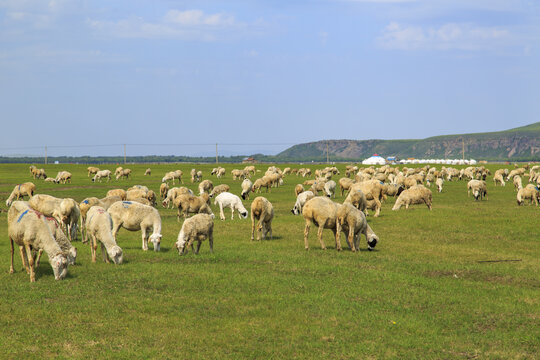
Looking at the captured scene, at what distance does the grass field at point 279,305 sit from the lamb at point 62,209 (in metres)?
1.82

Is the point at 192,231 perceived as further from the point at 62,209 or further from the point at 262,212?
the point at 62,209

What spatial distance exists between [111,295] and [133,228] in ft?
24.4

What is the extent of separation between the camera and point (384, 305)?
13500 mm

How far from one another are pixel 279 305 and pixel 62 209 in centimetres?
1316

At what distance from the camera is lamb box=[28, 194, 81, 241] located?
22.9m

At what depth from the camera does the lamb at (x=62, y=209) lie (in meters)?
22.9

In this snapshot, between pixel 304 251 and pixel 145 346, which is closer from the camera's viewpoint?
→ pixel 145 346

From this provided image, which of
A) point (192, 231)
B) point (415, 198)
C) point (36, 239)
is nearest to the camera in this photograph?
point (36, 239)

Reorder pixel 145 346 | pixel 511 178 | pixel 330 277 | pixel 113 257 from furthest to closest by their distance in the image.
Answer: pixel 511 178
pixel 113 257
pixel 330 277
pixel 145 346

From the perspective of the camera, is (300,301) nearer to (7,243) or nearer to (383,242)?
(383,242)

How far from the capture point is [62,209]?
22.9 metres

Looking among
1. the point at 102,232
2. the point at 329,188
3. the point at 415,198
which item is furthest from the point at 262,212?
the point at 329,188

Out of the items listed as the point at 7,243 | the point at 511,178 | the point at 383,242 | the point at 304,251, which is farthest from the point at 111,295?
the point at 511,178

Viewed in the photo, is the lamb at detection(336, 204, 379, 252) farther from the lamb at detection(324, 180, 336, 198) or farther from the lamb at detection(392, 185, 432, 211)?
the lamb at detection(324, 180, 336, 198)
